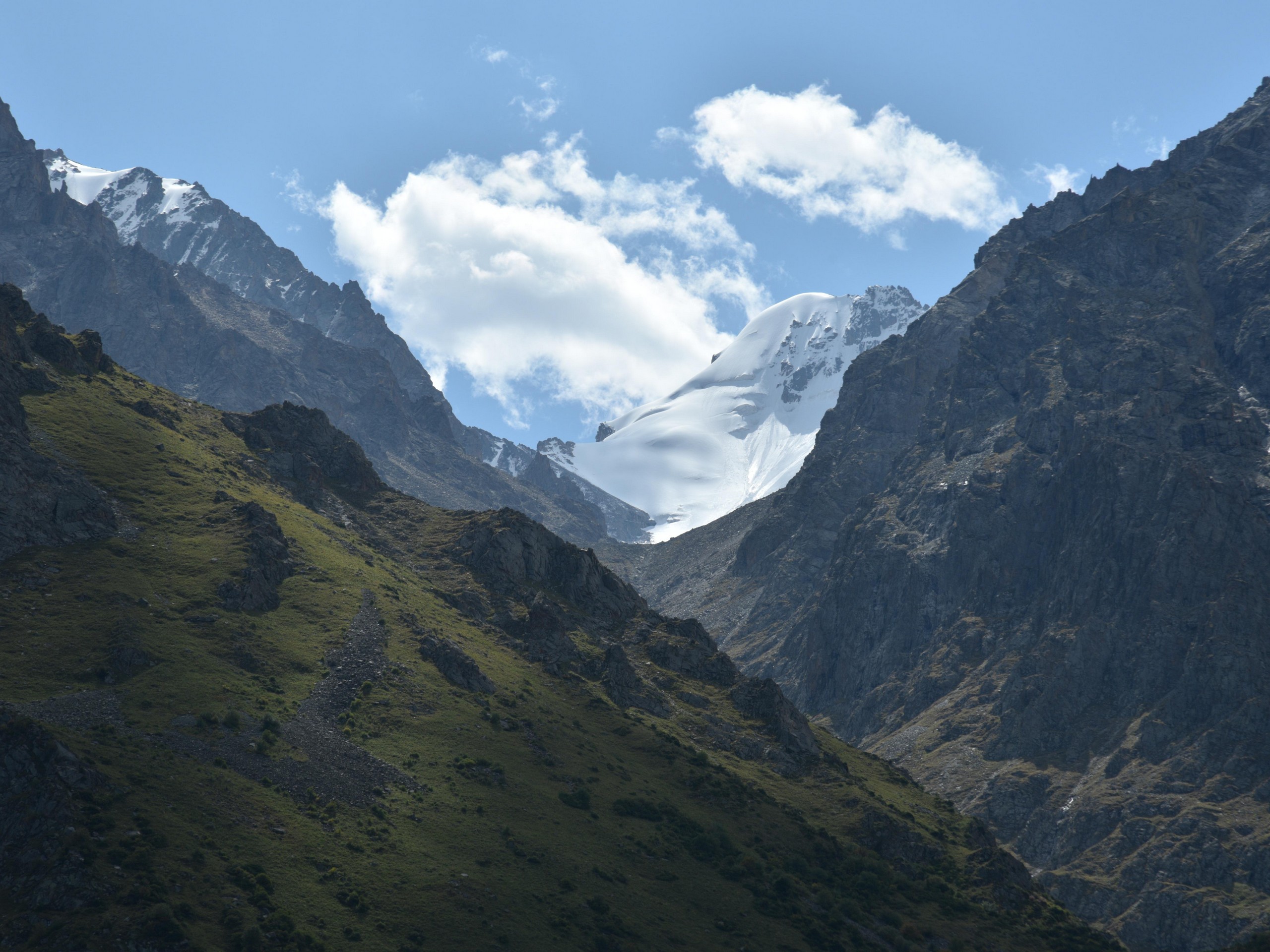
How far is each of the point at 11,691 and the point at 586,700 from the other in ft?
258

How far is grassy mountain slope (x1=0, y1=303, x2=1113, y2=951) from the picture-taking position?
8150 centimetres

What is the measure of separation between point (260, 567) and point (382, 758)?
3672 cm

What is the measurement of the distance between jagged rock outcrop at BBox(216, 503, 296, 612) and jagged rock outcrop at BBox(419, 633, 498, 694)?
20.4 m

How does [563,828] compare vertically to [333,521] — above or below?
below

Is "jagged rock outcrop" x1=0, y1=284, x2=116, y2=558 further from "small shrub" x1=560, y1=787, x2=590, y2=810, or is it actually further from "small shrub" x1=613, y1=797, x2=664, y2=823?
"small shrub" x1=613, y1=797, x2=664, y2=823

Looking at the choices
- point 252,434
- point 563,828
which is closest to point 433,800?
point 563,828

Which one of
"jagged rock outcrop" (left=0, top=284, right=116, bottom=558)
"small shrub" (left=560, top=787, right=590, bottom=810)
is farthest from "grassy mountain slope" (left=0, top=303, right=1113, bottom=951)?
"jagged rock outcrop" (left=0, top=284, right=116, bottom=558)

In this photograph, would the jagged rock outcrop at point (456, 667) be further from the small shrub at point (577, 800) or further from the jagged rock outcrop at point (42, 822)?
the jagged rock outcrop at point (42, 822)

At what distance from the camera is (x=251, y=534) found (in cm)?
14225

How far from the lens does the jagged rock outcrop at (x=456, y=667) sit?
5522 inches

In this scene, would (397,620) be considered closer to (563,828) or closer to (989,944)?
(563,828)

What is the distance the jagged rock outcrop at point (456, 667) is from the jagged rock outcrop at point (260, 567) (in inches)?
803

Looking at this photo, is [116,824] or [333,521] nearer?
[116,824]

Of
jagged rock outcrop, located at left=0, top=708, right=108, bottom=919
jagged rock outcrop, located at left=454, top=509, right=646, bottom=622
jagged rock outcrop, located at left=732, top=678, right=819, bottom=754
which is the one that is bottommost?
jagged rock outcrop, located at left=0, top=708, right=108, bottom=919
